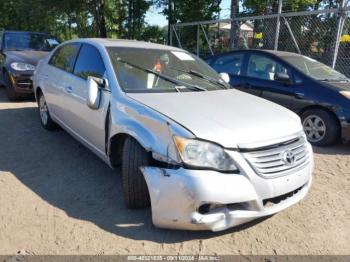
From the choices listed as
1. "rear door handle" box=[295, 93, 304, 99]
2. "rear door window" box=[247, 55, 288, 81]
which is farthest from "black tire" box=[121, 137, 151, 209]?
"rear door window" box=[247, 55, 288, 81]

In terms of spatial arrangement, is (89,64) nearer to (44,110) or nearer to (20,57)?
(44,110)

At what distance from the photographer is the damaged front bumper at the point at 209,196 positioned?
103 inches

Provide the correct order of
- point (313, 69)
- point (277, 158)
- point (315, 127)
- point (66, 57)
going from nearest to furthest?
point (277, 158) → point (66, 57) → point (315, 127) → point (313, 69)

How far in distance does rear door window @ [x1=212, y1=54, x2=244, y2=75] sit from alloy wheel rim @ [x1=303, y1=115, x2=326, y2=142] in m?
1.69

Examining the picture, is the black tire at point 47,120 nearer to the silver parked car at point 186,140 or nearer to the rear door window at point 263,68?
the silver parked car at point 186,140

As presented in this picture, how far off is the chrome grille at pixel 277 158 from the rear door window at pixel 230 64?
3769mm

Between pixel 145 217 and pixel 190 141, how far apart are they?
3.14 ft

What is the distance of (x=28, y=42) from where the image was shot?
912cm

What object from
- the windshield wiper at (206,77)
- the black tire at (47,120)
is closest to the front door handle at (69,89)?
the black tire at (47,120)

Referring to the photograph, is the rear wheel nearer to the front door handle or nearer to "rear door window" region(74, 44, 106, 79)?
the front door handle

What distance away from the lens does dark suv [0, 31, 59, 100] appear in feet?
24.8

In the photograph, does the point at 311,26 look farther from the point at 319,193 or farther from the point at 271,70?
the point at 319,193

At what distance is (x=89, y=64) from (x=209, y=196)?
7.97ft

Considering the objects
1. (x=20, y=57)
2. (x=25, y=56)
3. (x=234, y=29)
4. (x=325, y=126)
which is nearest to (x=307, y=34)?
(x=234, y=29)
